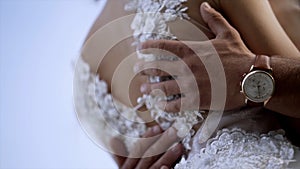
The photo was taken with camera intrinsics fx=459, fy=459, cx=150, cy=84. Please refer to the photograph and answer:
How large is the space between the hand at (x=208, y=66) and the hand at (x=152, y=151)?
0.09m

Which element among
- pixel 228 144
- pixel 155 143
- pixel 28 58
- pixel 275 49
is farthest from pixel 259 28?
pixel 28 58

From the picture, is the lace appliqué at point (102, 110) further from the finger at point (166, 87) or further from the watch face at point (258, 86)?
the watch face at point (258, 86)

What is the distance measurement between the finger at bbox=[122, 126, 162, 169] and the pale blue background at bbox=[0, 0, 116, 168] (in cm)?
35

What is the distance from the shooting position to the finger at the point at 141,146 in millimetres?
975

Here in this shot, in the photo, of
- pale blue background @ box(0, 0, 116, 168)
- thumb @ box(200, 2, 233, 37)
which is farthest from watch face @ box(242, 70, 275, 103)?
pale blue background @ box(0, 0, 116, 168)

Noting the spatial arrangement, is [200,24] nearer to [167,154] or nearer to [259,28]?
[259,28]

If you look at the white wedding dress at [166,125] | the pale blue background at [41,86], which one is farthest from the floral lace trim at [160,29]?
the pale blue background at [41,86]

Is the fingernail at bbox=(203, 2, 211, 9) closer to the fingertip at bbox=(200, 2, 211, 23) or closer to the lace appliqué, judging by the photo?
the fingertip at bbox=(200, 2, 211, 23)

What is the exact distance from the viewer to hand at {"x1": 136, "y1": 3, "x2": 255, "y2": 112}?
2.67 ft

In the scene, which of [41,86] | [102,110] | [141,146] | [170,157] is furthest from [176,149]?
[41,86]

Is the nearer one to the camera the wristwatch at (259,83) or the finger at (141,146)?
the wristwatch at (259,83)

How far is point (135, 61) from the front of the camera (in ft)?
3.03

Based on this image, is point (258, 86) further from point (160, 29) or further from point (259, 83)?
point (160, 29)

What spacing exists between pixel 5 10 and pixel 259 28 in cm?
91
